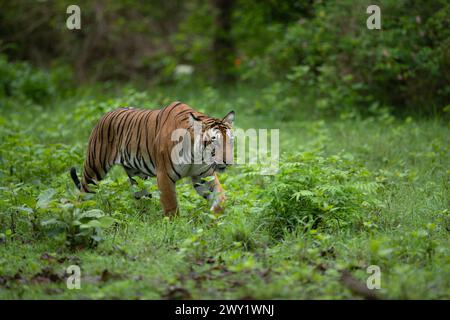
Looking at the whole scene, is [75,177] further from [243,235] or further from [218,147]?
[243,235]

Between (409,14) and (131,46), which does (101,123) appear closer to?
(409,14)

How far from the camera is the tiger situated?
5.59 metres

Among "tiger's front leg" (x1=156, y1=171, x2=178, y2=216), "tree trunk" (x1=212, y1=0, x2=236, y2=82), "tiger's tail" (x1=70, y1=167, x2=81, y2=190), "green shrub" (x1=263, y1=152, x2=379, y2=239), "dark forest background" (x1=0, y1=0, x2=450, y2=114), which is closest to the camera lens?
"green shrub" (x1=263, y1=152, x2=379, y2=239)

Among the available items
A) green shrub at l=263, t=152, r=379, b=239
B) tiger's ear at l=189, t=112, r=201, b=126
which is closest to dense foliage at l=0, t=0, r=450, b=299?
green shrub at l=263, t=152, r=379, b=239

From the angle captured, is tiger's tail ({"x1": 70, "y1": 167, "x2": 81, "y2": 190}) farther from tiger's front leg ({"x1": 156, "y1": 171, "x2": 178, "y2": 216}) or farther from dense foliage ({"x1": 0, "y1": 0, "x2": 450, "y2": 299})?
tiger's front leg ({"x1": 156, "y1": 171, "x2": 178, "y2": 216})

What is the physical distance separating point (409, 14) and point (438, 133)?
2156mm

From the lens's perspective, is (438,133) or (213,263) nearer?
(213,263)

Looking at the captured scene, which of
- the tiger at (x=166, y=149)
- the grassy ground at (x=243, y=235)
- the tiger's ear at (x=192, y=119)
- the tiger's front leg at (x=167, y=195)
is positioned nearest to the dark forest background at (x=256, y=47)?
the grassy ground at (x=243, y=235)

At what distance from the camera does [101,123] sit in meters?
6.53

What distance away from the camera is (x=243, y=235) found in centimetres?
506

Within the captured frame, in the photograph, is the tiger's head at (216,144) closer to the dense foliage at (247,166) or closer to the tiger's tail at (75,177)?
the dense foliage at (247,166)

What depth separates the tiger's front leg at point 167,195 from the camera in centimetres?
569

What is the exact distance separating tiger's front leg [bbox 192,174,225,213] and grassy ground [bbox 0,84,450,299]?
0.16 m
